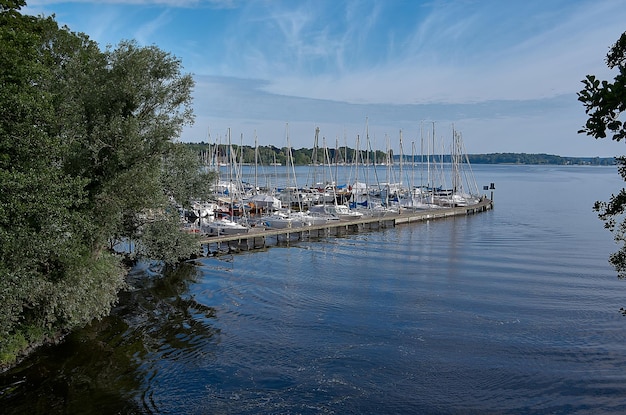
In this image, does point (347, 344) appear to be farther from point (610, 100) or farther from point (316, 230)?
→ point (316, 230)

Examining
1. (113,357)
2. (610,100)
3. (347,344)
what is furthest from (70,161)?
(610,100)

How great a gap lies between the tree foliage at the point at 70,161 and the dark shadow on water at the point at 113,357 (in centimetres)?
127

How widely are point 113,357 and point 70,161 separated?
861 centimetres

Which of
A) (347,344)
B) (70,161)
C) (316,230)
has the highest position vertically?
(70,161)

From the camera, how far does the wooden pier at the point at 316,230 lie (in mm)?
47594

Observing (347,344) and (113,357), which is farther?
(347,344)

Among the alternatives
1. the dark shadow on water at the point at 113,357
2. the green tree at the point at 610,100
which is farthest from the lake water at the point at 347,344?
the green tree at the point at 610,100

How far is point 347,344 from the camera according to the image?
23453mm

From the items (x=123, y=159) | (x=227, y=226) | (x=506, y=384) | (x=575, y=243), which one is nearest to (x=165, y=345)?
(x=123, y=159)

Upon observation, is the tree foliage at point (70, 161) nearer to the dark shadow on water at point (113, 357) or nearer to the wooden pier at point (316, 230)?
the dark shadow on water at point (113, 357)

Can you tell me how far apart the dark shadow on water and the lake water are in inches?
2.9

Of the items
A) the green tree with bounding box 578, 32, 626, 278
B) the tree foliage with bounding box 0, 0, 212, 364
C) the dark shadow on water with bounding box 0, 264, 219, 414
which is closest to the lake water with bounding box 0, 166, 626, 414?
the dark shadow on water with bounding box 0, 264, 219, 414

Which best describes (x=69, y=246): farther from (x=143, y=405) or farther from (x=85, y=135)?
(x=143, y=405)

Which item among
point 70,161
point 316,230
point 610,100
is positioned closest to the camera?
point 610,100
